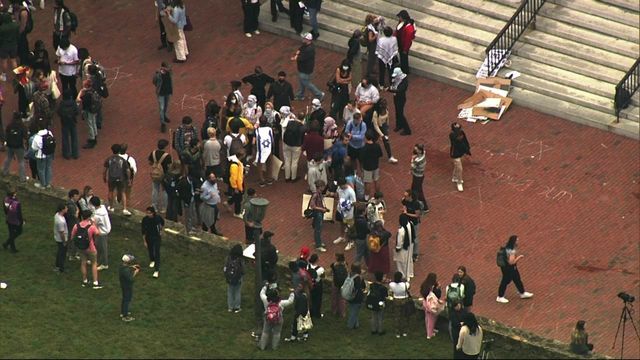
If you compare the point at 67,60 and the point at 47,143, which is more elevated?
the point at 67,60

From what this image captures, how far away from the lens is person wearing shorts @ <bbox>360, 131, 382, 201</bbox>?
169 ft

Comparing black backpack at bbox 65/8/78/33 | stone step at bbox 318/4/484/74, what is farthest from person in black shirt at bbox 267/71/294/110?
black backpack at bbox 65/8/78/33

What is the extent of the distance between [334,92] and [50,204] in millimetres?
7420

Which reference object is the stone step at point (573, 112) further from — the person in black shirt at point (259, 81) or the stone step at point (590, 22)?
the person in black shirt at point (259, 81)

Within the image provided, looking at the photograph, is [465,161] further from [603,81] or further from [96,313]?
[96,313]

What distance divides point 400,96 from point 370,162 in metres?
3.22

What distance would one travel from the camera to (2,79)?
5738cm

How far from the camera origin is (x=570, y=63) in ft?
183

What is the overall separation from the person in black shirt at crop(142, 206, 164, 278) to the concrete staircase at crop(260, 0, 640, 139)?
34.2ft

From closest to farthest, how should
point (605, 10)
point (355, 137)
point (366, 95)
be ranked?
point (355, 137)
point (366, 95)
point (605, 10)

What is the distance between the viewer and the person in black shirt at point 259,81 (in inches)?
2141

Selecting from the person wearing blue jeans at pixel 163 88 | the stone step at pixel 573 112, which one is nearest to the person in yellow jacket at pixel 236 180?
the person wearing blue jeans at pixel 163 88

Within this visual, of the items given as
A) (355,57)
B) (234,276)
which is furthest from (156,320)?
(355,57)

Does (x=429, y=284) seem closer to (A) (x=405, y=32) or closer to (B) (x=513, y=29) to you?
(A) (x=405, y=32)
